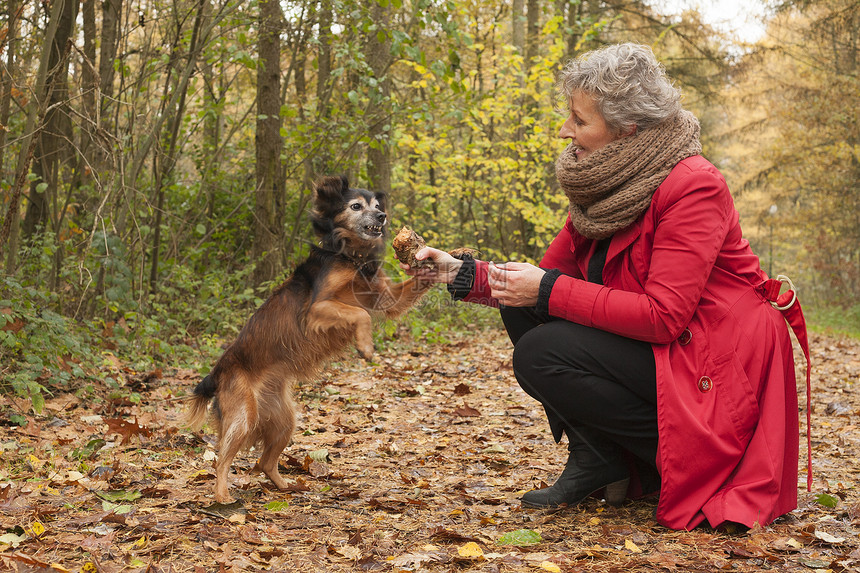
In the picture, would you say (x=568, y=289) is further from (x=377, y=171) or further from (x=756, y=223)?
(x=756, y=223)

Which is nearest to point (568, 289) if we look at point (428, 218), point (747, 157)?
point (428, 218)

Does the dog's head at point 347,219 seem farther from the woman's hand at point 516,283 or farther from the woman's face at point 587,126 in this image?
the woman's face at point 587,126

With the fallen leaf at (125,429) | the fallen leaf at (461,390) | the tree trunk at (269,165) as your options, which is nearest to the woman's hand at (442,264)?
the fallen leaf at (125,429)

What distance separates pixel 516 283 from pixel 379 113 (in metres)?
6.51

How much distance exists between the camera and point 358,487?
361 cm

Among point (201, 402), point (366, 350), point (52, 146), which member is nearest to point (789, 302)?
point (366, 350)

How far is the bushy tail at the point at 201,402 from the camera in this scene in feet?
12.1

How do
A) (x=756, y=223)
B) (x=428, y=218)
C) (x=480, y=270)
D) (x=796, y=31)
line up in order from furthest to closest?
1. (x=756, y=223)
2. (x=796, y=31)
3. (x=428, y=218)
4. (x=480, y=270)

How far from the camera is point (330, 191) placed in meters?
4.18

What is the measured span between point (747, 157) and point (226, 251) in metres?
24.2

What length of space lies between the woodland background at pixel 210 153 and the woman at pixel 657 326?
1.60 ft

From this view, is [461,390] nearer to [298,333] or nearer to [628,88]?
[298,333]

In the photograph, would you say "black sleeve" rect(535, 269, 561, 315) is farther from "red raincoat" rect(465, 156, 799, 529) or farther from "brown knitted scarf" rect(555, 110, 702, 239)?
"brown knitted scarf" rect(555, 110, 702, 239)

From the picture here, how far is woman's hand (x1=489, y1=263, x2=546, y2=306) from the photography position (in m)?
2.99
